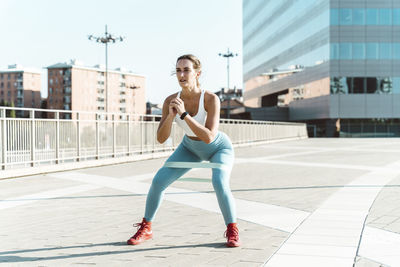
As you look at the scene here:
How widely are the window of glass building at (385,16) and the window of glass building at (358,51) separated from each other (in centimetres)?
334

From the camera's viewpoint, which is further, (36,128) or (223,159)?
(36,128)

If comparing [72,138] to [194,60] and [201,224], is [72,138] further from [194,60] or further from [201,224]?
[194,60]

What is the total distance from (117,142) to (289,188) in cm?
A: 734

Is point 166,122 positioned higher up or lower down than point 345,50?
lower down

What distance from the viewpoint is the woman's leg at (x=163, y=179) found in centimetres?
390

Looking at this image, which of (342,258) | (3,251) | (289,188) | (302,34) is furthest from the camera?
(302,34)

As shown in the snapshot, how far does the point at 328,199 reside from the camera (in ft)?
21.7

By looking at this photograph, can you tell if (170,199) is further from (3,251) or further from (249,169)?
(249,169)

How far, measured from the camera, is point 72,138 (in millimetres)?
11953

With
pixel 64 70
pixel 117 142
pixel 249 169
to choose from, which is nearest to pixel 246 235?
pixel 249 169

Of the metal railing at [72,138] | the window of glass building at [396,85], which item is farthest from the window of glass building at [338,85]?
the metal railing at [72,138]

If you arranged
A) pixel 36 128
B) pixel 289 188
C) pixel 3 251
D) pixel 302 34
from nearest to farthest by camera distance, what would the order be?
pixel 3 251 → pixel 289 188 → pixel 36 128 → pixel 302 34

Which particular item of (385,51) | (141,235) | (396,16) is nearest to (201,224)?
(141,235)

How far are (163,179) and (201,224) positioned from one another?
1196 mm
